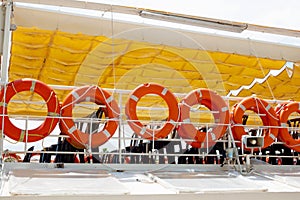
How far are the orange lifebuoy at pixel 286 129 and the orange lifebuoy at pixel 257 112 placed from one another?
0.08 m

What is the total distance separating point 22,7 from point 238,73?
2.96m

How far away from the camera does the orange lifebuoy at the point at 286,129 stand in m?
3.57

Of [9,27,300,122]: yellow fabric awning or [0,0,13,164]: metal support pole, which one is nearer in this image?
[0,0,13,164]: metal support pole

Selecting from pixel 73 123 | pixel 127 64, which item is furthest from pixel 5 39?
pixel 127 64

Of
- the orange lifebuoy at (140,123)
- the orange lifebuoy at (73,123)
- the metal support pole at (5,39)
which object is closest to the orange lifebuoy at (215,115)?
the orange lifebuoy at (140,123)

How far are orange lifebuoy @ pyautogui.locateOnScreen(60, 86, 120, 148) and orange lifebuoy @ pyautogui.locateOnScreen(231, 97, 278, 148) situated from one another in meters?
1.15

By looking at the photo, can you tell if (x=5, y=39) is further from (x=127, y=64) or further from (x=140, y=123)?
(x=127, y=64)

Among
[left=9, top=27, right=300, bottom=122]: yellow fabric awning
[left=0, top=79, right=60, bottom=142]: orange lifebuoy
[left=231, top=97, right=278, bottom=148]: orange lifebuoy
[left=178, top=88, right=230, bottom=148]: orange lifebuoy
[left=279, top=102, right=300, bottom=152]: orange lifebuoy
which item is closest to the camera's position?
[left=0, top=79, right=60, bottom=142]: orange lifebuoy

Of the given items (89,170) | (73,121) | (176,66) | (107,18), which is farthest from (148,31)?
(89,170)

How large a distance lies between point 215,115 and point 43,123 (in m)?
1.55

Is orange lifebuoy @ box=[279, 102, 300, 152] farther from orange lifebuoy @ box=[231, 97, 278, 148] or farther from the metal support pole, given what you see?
the metal support pole

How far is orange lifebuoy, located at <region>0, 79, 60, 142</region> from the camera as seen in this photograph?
2.83 metres

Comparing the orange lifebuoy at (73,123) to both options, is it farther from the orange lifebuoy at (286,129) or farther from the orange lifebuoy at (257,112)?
the orange lifebuoy at (286,129)

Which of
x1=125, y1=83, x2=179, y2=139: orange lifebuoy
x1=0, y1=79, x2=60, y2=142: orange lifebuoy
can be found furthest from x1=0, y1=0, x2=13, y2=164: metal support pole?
x1=125, y1=83, x2=179, y2=139: orange lifebuoy
